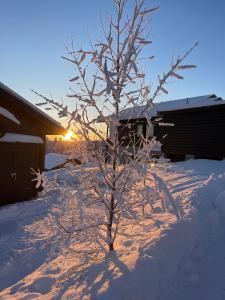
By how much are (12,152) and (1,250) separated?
4903mm

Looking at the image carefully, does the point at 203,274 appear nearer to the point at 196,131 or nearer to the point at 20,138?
the point at 20,138

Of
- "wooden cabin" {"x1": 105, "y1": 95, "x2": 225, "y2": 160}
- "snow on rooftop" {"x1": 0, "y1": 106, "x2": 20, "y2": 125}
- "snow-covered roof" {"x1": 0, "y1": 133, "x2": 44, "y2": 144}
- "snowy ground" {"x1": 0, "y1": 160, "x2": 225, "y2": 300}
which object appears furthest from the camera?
"wooden cabin" {"x1": 105, "y1": 95, "x2": 225, "y2": 160}

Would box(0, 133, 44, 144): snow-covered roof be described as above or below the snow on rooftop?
below

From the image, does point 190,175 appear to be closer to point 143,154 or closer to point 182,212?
point 182,212

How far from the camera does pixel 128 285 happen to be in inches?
140

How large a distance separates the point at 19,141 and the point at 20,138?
0.13 m

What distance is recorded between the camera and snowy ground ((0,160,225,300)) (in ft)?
11.8

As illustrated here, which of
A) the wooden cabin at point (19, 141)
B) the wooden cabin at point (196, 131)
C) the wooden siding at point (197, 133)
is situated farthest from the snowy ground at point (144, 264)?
the wooden siding at point (197, 133)

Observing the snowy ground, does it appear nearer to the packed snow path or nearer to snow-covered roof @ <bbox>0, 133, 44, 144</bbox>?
the packed snow path

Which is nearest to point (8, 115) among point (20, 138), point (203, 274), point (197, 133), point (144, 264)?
point (20, 138)

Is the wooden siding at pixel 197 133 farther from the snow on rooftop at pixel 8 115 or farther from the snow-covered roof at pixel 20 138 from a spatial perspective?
the snow on rooftop at pixel 8 115

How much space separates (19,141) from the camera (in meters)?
11.1

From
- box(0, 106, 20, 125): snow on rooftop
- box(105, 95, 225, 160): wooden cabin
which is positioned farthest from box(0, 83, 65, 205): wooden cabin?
box(105, 95, 225, 160): wooden cabin

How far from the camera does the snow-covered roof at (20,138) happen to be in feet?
34.1
